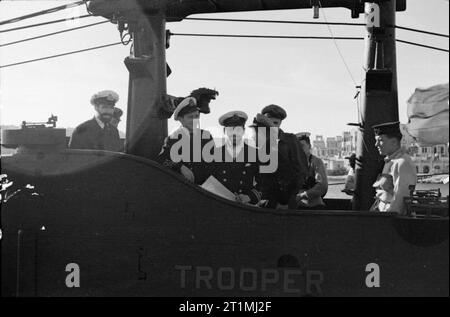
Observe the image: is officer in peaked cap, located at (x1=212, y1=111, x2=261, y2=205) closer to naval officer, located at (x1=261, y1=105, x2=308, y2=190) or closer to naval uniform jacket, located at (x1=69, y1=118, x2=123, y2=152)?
naval officer, located at (x1=261, y1=105, x2=308, y2=190)

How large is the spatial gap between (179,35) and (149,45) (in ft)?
2.30

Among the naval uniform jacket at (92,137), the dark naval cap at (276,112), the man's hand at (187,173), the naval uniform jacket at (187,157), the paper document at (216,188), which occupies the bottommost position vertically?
the paper document at (216,188)

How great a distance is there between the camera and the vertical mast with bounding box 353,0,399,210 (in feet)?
13.2

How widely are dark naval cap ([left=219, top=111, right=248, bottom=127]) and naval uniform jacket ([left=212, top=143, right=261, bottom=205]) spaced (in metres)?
0.29

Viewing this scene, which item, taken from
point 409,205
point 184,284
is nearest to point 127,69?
point 184,284

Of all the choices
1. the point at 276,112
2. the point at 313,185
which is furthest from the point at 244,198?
the point at 313,185

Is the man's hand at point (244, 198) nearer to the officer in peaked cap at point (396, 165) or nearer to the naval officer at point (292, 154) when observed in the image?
the naval officer at point (292, 154)

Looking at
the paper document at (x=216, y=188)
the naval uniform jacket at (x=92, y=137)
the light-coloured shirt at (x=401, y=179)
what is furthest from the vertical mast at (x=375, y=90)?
the naval uniform jacket at (x=92, y=137)

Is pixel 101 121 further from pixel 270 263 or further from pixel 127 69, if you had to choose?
pixel 270 263

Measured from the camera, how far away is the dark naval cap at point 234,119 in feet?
12.6

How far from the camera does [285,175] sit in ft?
11.6

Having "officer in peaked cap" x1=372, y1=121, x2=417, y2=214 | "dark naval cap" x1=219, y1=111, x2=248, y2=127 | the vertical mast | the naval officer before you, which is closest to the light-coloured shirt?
"officer in peaked cap" x1=372, y1=121, x2=417, y2=214

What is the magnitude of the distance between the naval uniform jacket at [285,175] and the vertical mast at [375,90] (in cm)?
85

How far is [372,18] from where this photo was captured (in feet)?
13.5
